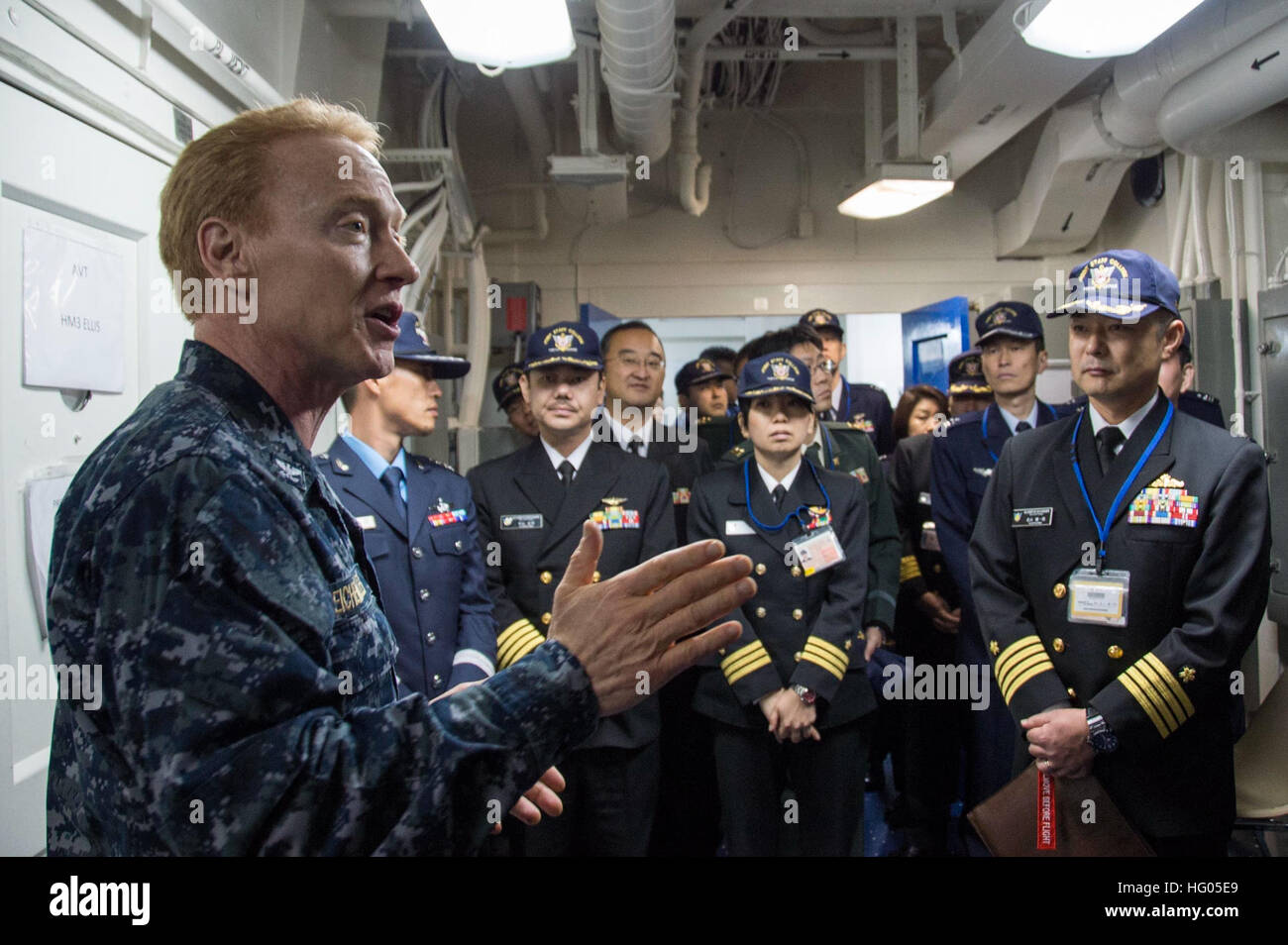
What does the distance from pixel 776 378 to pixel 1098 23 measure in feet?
5.42

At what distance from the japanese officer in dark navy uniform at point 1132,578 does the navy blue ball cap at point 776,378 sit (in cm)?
71

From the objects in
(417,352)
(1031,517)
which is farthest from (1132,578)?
(417,352)

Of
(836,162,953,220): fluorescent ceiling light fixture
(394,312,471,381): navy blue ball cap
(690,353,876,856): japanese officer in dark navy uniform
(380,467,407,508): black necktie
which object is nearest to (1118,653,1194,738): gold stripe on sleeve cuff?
(690,353,876,856): japanese officer in dark navy uniform

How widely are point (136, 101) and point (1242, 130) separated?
4.14 metres

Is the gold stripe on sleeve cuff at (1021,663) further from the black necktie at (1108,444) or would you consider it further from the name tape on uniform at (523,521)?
the name tape on uniform at (523,521)

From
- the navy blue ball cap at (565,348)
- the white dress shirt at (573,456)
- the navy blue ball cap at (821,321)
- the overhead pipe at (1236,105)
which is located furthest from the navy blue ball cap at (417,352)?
the overhead pipe at (1236,105)

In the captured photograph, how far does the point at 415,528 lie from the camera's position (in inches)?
Answer: 80.5

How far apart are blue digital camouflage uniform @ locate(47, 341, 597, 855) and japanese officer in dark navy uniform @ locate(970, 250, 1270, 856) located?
1.44m

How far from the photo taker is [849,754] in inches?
90.4

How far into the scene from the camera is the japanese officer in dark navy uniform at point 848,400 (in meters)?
4.03

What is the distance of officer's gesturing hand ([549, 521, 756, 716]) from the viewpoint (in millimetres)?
807

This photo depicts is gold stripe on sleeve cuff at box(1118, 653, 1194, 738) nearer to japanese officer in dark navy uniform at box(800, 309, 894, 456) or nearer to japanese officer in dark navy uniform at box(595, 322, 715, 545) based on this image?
japanese officer in dark navy uniform at box(595, 322, 715, 545)

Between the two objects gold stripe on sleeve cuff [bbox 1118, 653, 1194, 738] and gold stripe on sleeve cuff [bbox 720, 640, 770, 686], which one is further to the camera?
gold stripe on sleeve cuff [bbox 720, 640, 770, 686]
